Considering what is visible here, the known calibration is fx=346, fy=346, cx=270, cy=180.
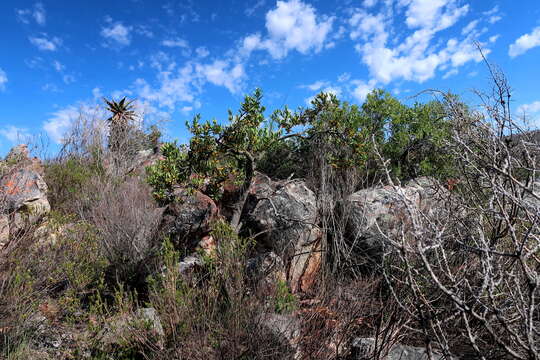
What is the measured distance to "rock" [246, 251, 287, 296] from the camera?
3.41 metres

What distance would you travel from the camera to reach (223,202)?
6090 millimetres

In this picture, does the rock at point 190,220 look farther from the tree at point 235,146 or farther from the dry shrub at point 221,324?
the dry shrub at point 221,324

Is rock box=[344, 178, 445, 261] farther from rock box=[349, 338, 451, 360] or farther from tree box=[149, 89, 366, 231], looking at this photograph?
rock box=[349, 338, 451, 360]

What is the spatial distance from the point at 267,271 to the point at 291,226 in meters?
1.16

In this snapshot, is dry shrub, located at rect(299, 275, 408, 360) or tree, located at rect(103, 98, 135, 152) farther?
tree, located at rect(103, 98, 135, 152)

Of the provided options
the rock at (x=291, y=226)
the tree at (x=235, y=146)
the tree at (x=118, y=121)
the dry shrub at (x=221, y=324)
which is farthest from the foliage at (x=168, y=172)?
the tree at (x=118, y=121)

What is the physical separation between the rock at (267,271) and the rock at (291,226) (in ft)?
0.84

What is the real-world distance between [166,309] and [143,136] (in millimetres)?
14589

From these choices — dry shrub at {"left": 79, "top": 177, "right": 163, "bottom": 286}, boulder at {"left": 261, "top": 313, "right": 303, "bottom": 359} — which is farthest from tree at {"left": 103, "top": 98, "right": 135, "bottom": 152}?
boulder at {"left": 261, "top": 313, "right": 303, "bottom": 359}

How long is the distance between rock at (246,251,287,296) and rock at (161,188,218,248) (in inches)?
59.0

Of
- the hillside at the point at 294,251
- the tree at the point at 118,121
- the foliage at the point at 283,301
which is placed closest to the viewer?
the hillside at the point at 294,251

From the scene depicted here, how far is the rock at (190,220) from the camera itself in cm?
550

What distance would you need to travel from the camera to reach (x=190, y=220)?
5512 mm

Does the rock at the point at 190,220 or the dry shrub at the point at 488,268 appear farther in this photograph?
the rock at the point at 190,220
